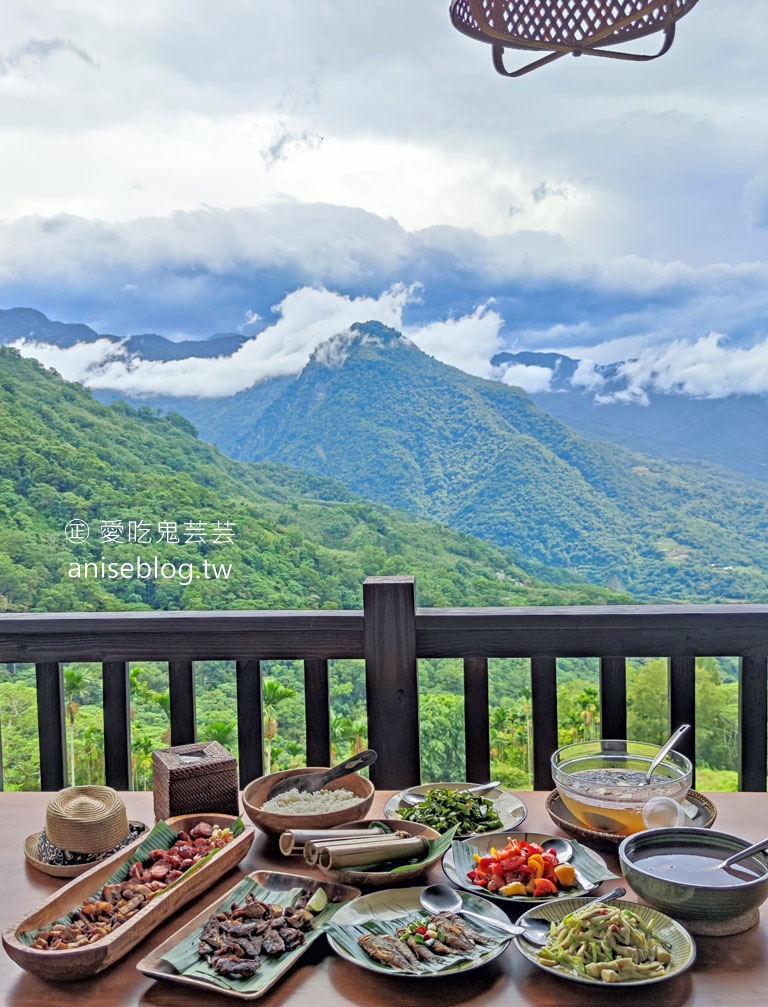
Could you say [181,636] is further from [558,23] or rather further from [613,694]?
[558,23]

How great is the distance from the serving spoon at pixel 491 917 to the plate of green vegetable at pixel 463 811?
179 millimetres

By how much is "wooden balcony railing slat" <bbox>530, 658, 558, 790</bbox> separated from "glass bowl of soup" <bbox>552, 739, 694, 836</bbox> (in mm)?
402

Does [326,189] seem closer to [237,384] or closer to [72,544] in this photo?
[237,384]

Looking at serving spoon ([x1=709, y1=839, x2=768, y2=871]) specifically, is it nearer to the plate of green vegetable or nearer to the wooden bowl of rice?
the plate of green vegetable

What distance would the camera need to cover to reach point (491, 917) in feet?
3.06

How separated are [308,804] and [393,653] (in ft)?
1.80

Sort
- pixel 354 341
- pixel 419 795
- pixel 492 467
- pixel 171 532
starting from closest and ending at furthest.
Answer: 1. pixel 419 795
2. pixel 171 532
3. pixel 492 467
4. pixel 354 341

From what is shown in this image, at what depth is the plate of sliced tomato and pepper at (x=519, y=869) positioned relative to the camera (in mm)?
985

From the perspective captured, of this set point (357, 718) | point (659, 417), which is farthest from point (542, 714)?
point (659, 417)

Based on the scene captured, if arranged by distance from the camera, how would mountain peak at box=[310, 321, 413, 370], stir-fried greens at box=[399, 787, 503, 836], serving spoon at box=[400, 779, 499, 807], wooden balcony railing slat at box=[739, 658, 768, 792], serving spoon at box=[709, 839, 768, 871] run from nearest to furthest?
serving spoon at box=[709, 839, 768, 871] < stir-fried greens at box=[399, 787, 503, 836] < serving spoon at box=[400, 779, 499, 807] < wooden balcony railing slat at box=[739, 658, 768, 792] < mountain peak at box=[310, 321, 413, 370]

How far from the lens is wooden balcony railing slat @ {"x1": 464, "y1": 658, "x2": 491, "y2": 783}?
1736mm

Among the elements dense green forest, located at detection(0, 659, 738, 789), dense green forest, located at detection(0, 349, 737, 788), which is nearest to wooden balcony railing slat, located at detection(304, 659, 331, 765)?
dense green forest, located at detection(0, 659, 738, 789)

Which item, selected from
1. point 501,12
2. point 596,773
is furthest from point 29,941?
point 501,12

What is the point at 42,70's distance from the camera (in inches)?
441
